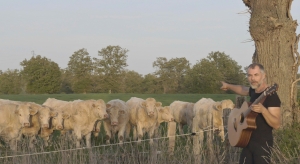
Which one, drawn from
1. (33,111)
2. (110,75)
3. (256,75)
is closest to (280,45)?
(256,75)

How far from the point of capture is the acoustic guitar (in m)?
5.72

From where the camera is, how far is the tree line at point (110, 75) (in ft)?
241

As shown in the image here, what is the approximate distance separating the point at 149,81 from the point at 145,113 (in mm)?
69807

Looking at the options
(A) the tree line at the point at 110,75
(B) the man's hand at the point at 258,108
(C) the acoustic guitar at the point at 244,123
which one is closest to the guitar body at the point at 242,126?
(C) the acoustic guitar at the point at 244,123

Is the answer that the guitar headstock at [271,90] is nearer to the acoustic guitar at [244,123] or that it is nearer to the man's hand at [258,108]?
the acoustic guitar at [244,123]

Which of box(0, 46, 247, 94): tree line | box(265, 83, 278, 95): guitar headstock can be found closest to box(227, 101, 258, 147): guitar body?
box(265, 83, 278, 95): guitar headstock

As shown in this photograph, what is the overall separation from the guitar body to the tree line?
6404 centimetres

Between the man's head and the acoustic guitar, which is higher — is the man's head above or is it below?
above

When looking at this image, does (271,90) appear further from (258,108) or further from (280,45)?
(280,45)

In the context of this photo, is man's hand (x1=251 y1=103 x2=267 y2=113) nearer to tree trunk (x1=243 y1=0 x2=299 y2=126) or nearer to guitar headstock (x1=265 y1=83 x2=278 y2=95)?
guitar headstock (x1=265 y1=83 x2=278 y2=95)

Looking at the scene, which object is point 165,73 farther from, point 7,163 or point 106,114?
point 7,163

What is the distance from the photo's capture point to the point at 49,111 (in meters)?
14.3

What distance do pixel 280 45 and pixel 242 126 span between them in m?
3.77

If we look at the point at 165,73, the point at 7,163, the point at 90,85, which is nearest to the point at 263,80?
the point at 7,163
